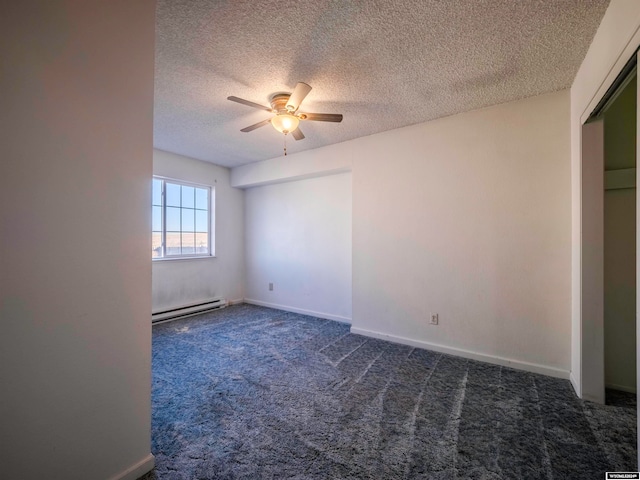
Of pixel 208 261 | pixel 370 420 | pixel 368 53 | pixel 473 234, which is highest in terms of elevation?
pixel 368 53

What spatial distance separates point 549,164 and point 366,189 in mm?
1821

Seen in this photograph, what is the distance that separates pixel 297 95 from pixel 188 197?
3240mm

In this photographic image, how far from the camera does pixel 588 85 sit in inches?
73.7

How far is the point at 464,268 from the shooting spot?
282 centimetres

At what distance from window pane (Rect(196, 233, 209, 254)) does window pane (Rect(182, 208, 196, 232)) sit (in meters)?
0.18

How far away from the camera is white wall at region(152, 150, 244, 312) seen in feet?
13.5

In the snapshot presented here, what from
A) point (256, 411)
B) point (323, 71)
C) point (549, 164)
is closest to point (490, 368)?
point (549, 164)

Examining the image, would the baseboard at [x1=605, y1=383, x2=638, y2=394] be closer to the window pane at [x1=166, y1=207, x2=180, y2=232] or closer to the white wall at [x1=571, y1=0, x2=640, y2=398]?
the white wall at [x1=571, y1=0, x2=640, y2=398]

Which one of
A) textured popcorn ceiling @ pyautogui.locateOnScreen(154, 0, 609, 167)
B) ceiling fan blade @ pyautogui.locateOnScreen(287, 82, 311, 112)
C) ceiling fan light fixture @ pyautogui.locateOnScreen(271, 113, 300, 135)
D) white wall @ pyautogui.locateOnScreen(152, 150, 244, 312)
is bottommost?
white wall @ pyautogui.locateOnScreen(152, 150, 244, 312)

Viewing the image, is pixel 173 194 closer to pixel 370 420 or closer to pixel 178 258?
pixel 178 258

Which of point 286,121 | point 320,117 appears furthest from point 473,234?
point 286,121

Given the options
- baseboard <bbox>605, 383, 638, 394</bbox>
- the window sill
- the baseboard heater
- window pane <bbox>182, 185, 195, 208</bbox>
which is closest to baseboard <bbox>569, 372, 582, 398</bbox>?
baseboard <bbox>605, 383, 638, 394</bbox>

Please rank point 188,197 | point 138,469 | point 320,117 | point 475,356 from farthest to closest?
1. point 188,197
2. point 475,356
3. point 320,117
4. point 138,469

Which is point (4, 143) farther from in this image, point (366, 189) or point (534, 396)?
point (534, 396)
